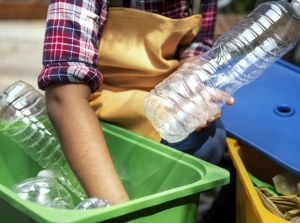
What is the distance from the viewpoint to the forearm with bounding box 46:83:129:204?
2.60 ft

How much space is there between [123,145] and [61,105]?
198mm

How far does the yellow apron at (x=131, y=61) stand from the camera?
0.96 m

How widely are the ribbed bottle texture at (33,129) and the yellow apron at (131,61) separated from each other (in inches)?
5.1

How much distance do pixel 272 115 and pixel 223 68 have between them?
142 millimetres

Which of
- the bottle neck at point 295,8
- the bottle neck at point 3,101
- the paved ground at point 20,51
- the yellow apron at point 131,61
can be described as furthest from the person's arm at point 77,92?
the paved ground at point 20,51

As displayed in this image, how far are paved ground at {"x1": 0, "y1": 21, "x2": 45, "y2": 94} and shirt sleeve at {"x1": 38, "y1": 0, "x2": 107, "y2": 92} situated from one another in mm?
1054

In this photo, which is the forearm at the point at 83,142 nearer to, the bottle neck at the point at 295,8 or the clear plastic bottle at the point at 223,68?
the clear plastic bottle at the point at 223,68

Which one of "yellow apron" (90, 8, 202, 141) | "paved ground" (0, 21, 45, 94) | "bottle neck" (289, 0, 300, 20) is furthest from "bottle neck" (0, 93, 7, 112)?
"paved ground" (0, 21, 45, 94)

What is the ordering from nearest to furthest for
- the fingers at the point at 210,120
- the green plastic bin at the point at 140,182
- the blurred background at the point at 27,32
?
1. the green plastic bin at the point at 140,182
2. the fingers at the point at 210,120
3. the blurred background at the point at 27,32

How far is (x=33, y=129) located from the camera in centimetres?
106

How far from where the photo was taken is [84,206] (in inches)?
28.1

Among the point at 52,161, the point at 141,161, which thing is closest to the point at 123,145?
the point at 141,161

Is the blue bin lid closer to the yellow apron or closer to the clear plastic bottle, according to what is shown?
the clear plastic bottle

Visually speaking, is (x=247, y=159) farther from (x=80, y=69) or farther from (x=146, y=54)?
(x=80, y=69)
